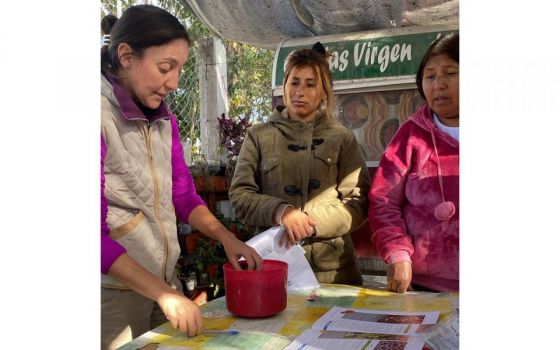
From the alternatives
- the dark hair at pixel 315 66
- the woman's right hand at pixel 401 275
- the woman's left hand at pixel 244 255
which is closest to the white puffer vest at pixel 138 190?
the woman's left hand at pixel 244 255

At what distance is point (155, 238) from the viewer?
63.5 inches

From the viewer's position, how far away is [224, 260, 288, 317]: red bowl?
57.4 inches

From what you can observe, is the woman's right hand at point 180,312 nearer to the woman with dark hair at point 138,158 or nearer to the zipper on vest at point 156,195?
the woman with dark hair at point 138,158

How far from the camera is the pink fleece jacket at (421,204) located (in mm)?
1794

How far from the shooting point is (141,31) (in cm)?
158

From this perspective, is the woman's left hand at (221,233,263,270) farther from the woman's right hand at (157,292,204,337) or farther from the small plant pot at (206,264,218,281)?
the small plant pot at (206,264,218,281)

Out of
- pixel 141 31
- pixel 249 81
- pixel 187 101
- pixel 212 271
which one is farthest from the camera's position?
pixel 249 81

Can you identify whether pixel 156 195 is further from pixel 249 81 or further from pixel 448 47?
pixel 249 81

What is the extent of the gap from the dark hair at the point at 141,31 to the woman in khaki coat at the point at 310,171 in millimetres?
805

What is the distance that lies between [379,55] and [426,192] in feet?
6.15

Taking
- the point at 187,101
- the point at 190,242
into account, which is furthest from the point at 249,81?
the point at 190,242

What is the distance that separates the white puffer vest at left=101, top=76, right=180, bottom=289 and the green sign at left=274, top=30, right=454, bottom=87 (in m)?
2.15
